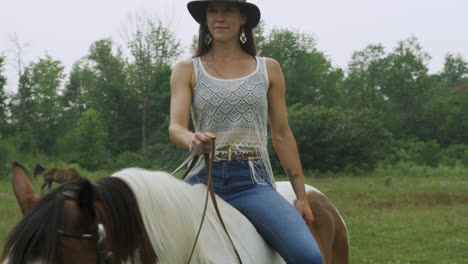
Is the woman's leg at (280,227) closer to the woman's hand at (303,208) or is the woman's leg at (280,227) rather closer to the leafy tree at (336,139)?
the woman's hand at (303,208)

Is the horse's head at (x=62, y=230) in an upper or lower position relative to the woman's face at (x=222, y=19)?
lower

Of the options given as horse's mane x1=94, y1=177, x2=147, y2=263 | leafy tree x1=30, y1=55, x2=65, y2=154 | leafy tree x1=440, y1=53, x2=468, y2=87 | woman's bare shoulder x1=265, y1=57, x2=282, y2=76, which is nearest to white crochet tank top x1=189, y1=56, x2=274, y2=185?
woman's bare shoulder x1=265, y1=57, x2=282, y2=76

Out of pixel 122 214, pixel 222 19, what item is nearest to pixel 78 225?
pixel 122 214

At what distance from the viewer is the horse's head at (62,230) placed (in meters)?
2.02

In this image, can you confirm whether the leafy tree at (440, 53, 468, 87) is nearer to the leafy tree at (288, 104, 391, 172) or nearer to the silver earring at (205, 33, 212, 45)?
the leafy tree at (288, 104, 391, 172)

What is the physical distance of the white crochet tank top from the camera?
314cm

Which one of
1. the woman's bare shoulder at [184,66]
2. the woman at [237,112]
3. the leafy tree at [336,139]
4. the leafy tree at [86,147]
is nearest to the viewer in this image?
the woman at [237,112]

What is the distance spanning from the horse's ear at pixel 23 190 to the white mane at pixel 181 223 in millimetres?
371

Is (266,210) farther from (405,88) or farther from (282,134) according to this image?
(405,88)

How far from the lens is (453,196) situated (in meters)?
19.0

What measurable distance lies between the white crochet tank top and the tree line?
26170 millimetres

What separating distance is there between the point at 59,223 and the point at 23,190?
0.35 meters

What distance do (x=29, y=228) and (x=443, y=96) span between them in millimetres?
68895

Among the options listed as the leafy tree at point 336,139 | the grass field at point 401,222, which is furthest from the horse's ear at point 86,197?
the leafy tree at point 336,139
